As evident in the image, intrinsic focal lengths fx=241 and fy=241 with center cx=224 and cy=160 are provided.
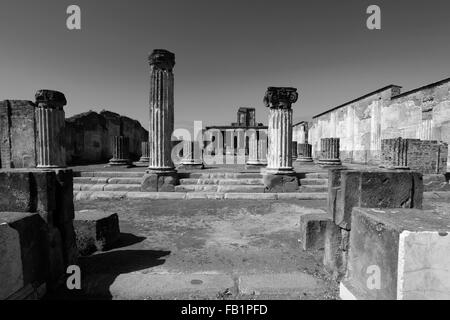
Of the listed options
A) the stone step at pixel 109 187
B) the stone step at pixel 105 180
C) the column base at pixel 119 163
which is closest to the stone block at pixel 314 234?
the stone step at pixel 109 187

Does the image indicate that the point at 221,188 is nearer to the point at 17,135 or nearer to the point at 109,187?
the point at 109,187

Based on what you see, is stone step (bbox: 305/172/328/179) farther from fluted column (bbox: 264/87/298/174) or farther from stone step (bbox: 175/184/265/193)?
stone step (bbox: 175/184/265/193)

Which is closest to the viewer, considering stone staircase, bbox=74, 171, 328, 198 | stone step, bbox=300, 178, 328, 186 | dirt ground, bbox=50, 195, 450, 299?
dirt ground, bbox=50, 195, 450, 299

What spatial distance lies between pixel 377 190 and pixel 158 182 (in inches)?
258

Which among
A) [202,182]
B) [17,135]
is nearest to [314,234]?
[202,182]

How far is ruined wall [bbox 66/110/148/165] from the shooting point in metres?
16.2

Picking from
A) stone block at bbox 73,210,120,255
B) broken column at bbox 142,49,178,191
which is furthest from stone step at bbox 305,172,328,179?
stone block at bbox 73,210,120,255

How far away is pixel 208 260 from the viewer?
129 inches

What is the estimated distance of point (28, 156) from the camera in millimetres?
13305

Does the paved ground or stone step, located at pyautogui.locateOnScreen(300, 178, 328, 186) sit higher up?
stone step, located at pyautogui.locateOnScreen(300, 178, 328, 186)

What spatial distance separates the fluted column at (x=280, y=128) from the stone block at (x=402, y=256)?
233 inches

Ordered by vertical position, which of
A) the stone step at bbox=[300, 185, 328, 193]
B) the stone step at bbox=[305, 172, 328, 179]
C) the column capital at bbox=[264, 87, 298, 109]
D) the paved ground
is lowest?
the paved ground

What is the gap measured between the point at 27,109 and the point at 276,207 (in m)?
14.7
